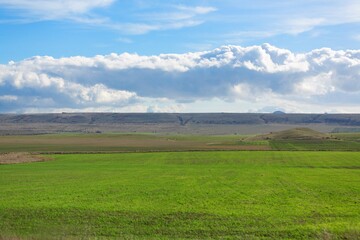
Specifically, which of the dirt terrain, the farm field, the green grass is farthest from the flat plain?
the farm field

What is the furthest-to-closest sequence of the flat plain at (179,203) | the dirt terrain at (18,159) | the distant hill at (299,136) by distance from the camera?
the distant hill at (299,136) → the dirt terrain at (18,159) → the flat plain at (179,203)

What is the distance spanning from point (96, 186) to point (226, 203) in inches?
558

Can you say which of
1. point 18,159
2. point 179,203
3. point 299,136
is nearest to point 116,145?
point 18,159

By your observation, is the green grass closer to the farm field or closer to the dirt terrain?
the dirt terrain

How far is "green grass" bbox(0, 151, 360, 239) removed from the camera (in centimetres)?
2662

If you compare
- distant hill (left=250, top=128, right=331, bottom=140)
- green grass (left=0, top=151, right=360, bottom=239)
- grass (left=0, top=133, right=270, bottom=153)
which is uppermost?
distant hill (left=250, top=128, right=331, bottom=140)

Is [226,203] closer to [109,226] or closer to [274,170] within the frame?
[109,226]

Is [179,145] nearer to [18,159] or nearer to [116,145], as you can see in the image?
[116,145]

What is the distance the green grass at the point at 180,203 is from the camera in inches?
1048

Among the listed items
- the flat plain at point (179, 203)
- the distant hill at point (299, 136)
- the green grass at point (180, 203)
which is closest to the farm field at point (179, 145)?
the distant hill at point (299, 136)

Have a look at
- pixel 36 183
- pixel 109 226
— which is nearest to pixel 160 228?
pixel 109 226

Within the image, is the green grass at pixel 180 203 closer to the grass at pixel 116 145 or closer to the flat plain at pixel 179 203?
the flat plain at pixel 179 203

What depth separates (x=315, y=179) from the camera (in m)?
49.6

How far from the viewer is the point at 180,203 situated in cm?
3447
